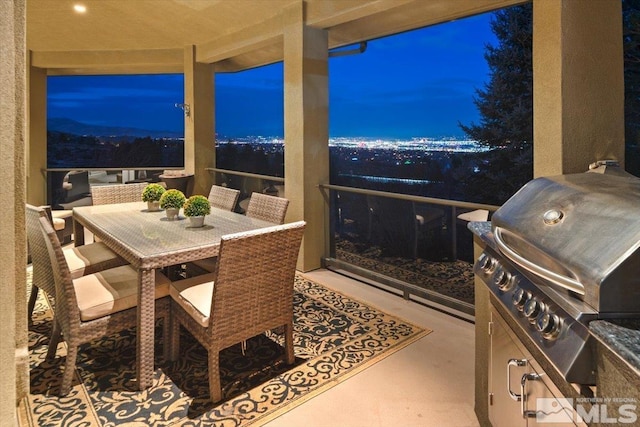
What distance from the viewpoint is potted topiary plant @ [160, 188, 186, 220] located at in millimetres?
3156

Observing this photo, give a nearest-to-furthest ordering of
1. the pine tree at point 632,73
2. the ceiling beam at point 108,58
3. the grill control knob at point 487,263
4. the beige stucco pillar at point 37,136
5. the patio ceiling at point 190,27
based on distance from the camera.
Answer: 1. the grill control knob at point 487,263
2. the pine tree at point 632,73
3. the patio ceiling at point 190,27
4. the ceiling beam at point 108,58
5. the beige stucco pillar at point 37,136

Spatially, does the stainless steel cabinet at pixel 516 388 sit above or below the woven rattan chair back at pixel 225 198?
below

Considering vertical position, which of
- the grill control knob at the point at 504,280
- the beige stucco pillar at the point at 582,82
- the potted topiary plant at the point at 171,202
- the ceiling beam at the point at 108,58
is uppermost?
the ceiling beam at the point at 108,58

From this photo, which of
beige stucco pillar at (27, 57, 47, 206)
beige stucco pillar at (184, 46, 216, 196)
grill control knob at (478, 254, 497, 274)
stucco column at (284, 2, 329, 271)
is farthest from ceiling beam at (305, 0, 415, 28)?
beige stucco pillar at (27, 57, 47, 206)

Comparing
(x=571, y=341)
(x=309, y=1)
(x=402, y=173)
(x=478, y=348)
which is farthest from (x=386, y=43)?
(x=571, y=341)

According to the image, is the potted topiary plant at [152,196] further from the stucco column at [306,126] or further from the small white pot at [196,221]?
the stucco column at [306,126]

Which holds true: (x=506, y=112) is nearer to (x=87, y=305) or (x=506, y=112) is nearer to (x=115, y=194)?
(x=115, y=194)

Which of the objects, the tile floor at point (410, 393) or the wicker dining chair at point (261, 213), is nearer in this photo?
the tile floor at point (410, 393)

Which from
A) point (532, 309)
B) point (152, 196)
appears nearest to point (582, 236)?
point (532, 309)

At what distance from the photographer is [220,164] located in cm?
721

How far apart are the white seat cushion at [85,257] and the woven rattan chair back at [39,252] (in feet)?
0.71

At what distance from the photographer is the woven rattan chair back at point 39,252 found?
248 centimetres

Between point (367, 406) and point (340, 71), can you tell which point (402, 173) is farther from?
point (340, 71)

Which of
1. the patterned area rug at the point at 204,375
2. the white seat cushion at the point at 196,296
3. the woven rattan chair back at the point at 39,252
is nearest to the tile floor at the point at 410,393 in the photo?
the patterned area rug at the point at 204,375
